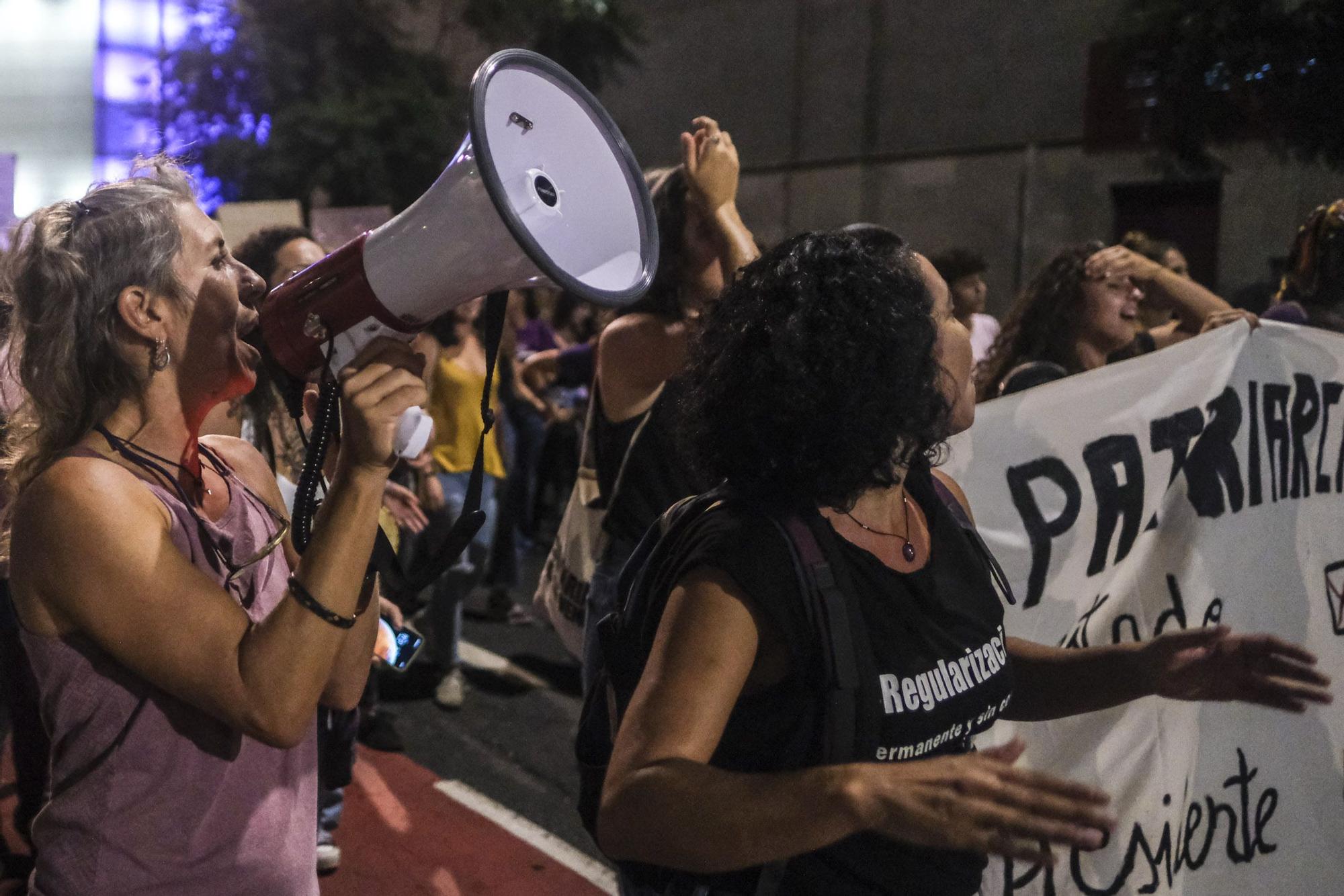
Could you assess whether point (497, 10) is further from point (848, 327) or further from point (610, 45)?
point (848, 327)

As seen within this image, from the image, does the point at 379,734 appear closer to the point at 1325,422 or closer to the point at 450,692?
the point at 450,692

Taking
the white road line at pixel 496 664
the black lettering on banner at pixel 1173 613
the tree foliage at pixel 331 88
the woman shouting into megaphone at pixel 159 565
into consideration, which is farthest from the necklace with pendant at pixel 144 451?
the tree foliage at pixel 331 88

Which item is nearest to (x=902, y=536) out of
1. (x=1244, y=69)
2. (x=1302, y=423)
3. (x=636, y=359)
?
(x=636, y=359)

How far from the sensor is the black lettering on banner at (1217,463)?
2859 millimetres

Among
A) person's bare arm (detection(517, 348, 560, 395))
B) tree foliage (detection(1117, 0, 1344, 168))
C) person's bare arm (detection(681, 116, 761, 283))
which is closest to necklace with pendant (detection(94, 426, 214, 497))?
person's bare arm (detection(681, 116, 761, 283))

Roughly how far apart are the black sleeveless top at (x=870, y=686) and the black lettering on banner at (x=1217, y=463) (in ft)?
5.15

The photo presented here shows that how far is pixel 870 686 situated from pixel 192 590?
77cm

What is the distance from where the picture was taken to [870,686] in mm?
1378

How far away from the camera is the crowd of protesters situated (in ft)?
4.30

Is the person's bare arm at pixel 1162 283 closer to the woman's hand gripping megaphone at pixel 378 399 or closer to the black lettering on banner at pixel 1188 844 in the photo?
the black lettering on banner at pixel 1188 844

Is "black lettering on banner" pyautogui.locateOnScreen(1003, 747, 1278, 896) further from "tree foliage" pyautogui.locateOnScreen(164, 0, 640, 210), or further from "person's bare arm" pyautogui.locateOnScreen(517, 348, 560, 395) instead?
"tree foliage" pyautogui.locateOnScreen(164, 0, 640, 210)

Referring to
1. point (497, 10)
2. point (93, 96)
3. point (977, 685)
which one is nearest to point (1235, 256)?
point (497, 10)

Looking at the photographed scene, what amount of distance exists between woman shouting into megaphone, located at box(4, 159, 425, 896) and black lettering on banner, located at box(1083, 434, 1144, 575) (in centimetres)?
184

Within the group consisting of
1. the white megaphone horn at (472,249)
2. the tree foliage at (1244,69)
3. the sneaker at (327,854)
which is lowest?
the sneaker at (327,854)
